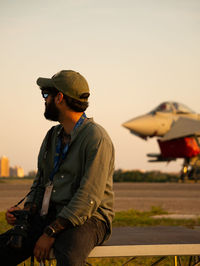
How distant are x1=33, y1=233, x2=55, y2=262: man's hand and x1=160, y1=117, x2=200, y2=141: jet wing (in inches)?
954

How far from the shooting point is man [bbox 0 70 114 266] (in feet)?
8.38

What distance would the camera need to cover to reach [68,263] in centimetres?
248

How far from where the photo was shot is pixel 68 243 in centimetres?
253


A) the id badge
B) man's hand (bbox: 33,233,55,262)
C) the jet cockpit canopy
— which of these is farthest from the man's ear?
the jet cockpit canopy

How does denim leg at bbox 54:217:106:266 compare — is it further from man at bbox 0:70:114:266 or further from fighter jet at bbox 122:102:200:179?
fighter jet at bbox 122:102:200:179

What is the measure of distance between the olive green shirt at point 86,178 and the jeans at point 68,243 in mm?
66

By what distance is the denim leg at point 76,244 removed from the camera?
249 centimetres

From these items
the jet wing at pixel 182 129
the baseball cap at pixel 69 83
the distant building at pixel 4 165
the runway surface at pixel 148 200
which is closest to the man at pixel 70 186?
the baseball cap at pixel 69 83

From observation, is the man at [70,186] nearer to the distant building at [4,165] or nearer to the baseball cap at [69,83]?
the baseball cap at [69,83]

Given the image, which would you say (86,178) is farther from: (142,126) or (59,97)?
(142,126)

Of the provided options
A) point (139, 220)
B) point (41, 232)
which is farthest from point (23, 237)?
point (139, 220)

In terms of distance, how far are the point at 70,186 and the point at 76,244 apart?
0.40 metres

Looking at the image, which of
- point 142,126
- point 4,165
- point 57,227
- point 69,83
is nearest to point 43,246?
point 57,227

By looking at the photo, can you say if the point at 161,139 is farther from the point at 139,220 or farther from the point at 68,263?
the point at 68,263
